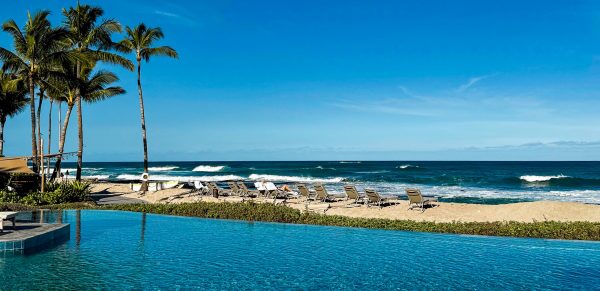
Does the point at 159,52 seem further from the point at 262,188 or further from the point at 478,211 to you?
the point at 478,211

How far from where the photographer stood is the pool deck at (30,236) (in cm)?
1014

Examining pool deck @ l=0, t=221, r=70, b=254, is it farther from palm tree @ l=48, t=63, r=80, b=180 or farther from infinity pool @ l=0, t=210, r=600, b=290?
palm tree @ l=48, t=63, r=80, b=180

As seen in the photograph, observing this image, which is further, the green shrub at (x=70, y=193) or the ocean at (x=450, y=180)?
the ocean at (x=450, y=180)

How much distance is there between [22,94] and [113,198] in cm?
2246

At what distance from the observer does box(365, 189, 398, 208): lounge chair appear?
18.9 metres

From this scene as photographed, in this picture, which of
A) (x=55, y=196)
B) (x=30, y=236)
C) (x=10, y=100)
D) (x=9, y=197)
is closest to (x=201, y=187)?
(x=55, y=196)

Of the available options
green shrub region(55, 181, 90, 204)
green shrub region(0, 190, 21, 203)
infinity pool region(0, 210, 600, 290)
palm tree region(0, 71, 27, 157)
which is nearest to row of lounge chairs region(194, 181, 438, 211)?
infinity pool region(0, 210, 600, 290)

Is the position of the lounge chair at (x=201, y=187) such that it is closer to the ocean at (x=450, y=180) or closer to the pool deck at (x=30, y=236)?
the pool deck at (x=30, y=236)

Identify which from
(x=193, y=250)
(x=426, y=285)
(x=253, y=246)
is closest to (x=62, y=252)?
(x=193, y=250)

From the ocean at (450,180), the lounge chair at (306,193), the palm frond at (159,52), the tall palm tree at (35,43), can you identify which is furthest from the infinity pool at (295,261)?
the ocean at (450,180)

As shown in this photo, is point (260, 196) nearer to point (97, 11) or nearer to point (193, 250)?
point (193, 250)

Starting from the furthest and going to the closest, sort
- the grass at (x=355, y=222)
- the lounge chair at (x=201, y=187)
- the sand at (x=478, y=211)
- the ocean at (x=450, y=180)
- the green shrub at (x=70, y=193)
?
the ocean at (x=450, y=180)
the lounge chair at (x=201, y=187)
the green shrub at (x=70, y=193)
the sand at (x=478, y=211)
the grass at (x=355, y=222)

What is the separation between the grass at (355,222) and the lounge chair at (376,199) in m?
2.99

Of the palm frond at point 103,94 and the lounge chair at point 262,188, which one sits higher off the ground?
the palm frond at point 103,94
